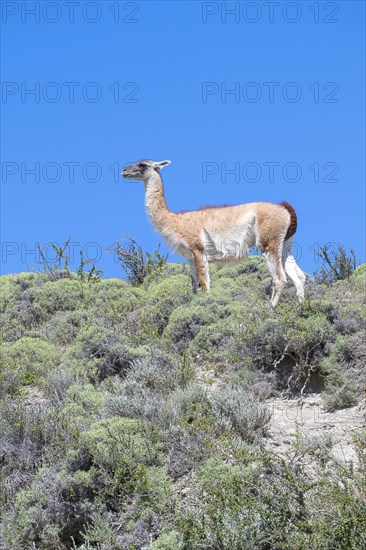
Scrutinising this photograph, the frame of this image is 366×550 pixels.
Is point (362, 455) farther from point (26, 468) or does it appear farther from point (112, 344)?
point (112, 344)

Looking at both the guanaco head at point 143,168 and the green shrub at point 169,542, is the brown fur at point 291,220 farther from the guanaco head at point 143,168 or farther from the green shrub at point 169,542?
the green shrub at point 169,542

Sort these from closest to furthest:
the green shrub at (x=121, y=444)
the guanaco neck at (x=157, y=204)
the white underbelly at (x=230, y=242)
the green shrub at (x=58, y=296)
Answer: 1. the green shrub at (x=121, y=444)
2. the white underbelly at (x=230, y=242)
3. the guanaco neck at (x=157, y=204)
4. the green shrub at (x=58, y=296)

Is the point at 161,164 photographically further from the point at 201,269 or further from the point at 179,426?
the point at 179,426

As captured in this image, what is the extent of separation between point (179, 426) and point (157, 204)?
25.4 ft

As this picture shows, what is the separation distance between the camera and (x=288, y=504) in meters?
7.82

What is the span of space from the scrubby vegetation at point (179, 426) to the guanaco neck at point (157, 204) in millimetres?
1417

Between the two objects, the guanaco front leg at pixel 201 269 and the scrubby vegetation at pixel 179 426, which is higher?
the guanaco front leg at pixel 201 269

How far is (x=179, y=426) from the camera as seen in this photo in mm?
9727

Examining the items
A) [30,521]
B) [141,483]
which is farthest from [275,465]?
[30,521]

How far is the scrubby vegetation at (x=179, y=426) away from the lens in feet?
25.7

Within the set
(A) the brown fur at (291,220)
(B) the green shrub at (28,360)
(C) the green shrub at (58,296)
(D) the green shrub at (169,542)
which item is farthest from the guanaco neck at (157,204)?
(D) the green shrub at (169,542)

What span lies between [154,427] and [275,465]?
179 cm

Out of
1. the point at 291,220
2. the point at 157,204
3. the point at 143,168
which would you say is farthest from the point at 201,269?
the point at 143,168

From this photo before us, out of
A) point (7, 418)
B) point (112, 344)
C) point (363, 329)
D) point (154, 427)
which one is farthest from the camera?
point (112, 344)
